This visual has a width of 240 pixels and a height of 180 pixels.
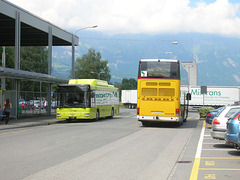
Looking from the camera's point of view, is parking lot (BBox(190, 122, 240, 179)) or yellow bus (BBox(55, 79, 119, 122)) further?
yellow bus (BBox(55, 79, 119, 122))

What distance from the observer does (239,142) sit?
397 inches

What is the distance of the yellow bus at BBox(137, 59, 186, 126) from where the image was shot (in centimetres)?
2303

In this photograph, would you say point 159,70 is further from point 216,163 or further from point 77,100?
point 216,163

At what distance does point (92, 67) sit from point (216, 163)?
3901 inches

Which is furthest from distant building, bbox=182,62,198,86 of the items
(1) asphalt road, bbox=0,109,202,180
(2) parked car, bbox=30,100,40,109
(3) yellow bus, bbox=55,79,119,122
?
(1) asphalt road, bbox=0,109,202,180

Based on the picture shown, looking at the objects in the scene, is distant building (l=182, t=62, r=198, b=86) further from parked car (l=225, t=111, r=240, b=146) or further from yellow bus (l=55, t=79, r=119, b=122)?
parked car (l=225, t=111, r=240, b=146)

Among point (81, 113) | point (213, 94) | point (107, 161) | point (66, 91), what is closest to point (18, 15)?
point (66, 91)

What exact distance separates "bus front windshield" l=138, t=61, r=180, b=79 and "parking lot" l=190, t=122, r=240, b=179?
1010cm

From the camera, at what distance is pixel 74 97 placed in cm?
2886

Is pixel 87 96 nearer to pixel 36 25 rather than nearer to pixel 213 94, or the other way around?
pixel 36 25

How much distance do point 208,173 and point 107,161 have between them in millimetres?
2788

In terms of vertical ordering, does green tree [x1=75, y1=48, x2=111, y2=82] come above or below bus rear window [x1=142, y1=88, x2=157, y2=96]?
above

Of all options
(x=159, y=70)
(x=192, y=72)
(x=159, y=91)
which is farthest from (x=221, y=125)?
(x=192, y=72)

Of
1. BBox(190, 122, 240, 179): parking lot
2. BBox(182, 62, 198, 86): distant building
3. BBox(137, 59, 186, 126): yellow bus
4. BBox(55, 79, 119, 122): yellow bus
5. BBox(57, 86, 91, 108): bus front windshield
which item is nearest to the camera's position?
BBox(190, 122, 240, 179): parking lot
